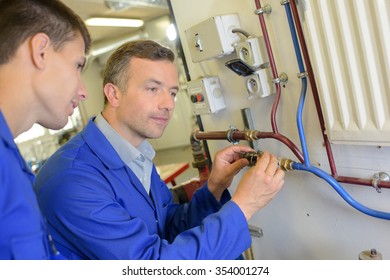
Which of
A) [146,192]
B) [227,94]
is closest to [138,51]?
[227,94]

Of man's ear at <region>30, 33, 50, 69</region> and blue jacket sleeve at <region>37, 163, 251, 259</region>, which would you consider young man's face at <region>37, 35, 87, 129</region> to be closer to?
man's ear at <region>30, 33, 50, 69</region>

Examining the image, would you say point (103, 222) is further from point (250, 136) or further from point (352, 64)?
point (352, 64)

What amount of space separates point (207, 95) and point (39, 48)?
68 centimetres

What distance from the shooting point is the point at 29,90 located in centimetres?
67

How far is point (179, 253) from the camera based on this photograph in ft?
2.74

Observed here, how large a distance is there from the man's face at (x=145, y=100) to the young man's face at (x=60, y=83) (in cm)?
33

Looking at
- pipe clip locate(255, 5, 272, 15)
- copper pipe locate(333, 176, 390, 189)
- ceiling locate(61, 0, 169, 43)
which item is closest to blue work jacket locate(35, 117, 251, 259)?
copper pipe locate(333, 176, 390, 189)

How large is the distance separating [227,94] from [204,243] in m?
0.62

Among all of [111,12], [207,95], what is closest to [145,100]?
[207,95]

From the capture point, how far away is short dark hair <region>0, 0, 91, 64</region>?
2.15 feet

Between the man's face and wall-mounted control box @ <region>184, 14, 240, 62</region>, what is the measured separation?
144 mm

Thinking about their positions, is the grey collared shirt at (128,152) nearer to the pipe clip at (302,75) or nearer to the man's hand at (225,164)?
the man's hand at (225,164)

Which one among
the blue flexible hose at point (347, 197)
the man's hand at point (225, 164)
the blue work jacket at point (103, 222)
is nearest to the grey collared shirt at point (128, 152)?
the blue work jacket at point (103, 222)
